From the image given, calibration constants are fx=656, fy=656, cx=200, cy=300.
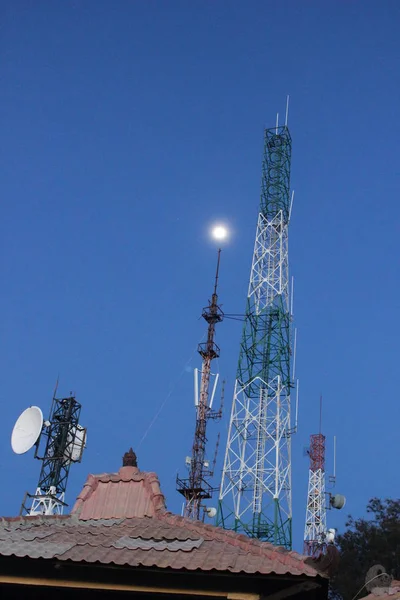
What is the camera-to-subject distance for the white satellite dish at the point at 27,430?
25.7m

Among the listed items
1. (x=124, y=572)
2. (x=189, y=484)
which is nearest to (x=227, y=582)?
(x=124, y=572)

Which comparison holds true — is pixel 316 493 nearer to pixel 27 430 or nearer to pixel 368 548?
pixel 368 548

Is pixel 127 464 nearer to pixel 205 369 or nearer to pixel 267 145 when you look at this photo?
pixel 205 369

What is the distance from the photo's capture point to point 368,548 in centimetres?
2833

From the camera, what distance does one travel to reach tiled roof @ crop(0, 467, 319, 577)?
7289 mm

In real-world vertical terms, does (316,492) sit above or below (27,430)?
above

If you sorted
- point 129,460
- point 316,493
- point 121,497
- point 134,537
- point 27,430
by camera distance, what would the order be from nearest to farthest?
point 134,537
point 121,497
point 129,460
point 27,430
point 316,493

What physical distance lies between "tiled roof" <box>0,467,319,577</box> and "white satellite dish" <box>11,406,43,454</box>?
50.8 feet

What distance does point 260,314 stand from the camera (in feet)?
100

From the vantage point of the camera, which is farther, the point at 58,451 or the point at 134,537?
the point at 58,451

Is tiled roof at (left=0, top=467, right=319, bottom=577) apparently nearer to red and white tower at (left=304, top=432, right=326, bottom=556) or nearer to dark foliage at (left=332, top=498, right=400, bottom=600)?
dark foliage at (left=332, top=498, right=400, bottom=600)

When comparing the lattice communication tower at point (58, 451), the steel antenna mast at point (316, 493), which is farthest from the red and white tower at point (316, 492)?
the lattice communication tower at point (58, 451)

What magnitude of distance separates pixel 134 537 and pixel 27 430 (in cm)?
1861

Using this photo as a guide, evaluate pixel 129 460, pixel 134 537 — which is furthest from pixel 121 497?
pixel 134 537
